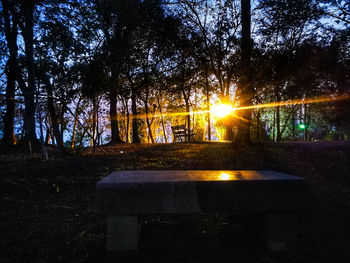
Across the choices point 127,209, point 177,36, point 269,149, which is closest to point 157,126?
point 177,36

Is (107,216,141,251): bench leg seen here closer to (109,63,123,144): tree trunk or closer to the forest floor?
the forest floor

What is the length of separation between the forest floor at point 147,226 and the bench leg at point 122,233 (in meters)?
0.13

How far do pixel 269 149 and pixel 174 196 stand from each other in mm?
6414

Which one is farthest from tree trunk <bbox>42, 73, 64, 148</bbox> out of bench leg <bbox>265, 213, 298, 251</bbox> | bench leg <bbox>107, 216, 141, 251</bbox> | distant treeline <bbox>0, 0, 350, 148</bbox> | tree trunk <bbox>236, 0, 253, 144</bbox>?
bench leg <bbox>265, 213, 298, 251</bbox>

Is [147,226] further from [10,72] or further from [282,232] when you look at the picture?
[10,72]

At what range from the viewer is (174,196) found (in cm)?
235

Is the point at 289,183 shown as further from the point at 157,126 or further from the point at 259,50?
the point at 157,126

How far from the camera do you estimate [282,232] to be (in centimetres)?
246

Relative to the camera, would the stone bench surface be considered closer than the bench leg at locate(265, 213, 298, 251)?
Yes

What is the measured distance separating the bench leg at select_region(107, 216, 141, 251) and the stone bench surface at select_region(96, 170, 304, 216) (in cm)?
8

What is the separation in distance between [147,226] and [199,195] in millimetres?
1121

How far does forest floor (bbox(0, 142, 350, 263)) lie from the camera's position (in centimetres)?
243

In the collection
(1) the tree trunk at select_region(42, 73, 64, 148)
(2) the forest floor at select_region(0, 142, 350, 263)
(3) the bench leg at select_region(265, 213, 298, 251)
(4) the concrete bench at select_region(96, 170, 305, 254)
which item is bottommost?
(2) the forest floor at select_region(0, 142, 350, 263)

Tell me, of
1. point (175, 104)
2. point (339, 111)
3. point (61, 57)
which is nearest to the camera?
point (61, 57)
